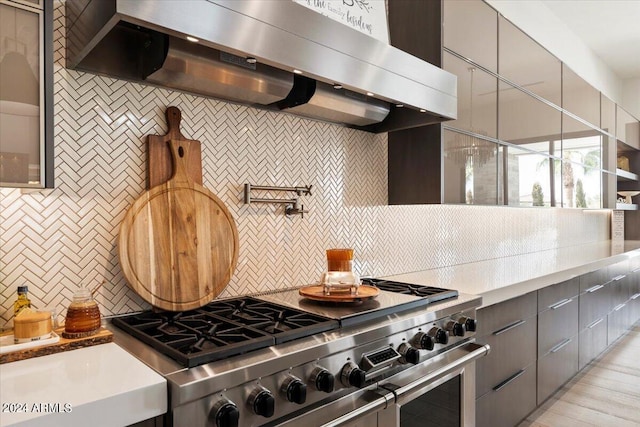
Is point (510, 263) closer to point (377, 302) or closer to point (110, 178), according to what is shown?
point (377, 302)

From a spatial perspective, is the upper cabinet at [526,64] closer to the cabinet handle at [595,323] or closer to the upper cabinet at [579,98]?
the upper cabinet at [579,98]

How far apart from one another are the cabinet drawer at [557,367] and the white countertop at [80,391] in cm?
244

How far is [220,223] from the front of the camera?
163cm

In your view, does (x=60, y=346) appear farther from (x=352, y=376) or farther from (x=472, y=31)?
(x=472, y=31)

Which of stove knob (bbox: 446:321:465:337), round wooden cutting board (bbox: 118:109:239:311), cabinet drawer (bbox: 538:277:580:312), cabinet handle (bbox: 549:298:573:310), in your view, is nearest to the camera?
round wooden cutting board (bbox: 118:109:239:311)

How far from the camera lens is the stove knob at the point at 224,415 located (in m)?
0.97

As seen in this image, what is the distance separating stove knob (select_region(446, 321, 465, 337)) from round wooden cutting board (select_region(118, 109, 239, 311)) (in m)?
0.88

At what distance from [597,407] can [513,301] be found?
126 cm

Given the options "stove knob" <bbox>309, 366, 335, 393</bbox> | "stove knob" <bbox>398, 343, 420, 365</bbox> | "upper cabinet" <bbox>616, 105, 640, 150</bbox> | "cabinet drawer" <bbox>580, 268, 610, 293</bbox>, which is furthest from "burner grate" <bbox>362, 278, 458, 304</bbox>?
"upper cabinet" <bbox>616, 105, 640, 150</bbox>

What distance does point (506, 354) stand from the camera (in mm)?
2236

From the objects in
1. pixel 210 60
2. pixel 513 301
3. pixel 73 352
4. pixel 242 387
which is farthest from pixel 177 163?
pixel 513 301

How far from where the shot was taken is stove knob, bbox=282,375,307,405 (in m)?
1.10

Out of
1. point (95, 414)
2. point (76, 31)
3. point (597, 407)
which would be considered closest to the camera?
point (95, 414)

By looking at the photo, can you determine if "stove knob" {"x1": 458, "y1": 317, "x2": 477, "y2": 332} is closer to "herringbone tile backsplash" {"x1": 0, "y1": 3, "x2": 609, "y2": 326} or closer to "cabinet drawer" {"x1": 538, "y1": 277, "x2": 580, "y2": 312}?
"herringbone tile backsplash" {"x1": 0, "y1": 3, "x2": 609, "y2": 326}
